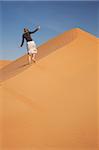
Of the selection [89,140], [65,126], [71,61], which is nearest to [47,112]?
[65,126]

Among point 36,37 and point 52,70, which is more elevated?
point 36,37

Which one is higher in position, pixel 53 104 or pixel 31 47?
pixel 31 47

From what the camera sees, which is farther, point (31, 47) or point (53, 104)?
point (31, 47)

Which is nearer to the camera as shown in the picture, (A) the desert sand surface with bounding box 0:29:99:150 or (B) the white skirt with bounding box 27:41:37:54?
(A) the desert sand surface with bounding box 0:29:99:150

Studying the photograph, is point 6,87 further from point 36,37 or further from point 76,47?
point 76,47

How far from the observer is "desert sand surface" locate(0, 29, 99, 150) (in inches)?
170

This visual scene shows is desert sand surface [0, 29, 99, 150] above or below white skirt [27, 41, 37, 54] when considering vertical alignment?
below

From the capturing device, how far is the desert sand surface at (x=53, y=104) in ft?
14.1

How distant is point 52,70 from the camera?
5.25 metres

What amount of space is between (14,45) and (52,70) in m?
0.61

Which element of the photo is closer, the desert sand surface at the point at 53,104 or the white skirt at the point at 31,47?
the desert sand surface at the point at 53,104

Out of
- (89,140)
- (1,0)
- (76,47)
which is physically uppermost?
(1,0)

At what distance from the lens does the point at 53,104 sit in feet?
15.4

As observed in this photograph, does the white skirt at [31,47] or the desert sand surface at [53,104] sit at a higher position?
the white skirt at [31,47]
